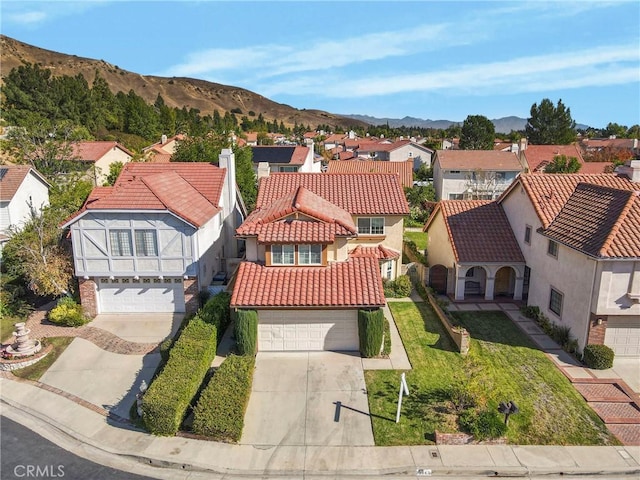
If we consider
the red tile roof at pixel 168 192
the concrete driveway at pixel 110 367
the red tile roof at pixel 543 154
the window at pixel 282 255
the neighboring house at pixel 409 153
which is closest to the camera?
the concrete driveway at pixel 110 367

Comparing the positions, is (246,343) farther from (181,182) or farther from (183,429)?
(181,182)

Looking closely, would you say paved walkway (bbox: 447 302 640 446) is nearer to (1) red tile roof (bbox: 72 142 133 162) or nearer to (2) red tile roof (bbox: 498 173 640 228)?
(2) red tile roof (bbox: 498 173 640 228)

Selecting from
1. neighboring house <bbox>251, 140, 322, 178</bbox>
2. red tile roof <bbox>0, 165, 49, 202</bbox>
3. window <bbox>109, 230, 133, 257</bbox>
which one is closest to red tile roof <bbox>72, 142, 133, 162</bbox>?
red tile roof <bbox>0, 165, 49, 202</bbox>

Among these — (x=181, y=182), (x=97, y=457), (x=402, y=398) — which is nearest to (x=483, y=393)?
(x=402, y=398)

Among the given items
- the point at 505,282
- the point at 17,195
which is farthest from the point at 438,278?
the point at 17,195

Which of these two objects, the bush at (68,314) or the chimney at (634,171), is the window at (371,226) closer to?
the chimney at (634,171)

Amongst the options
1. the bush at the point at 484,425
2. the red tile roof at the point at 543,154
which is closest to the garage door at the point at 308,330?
the bush at the point at 484,425
